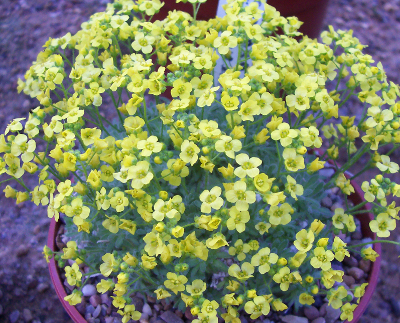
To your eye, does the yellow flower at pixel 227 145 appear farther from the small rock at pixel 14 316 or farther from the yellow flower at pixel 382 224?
the small rock at pixel 14 316

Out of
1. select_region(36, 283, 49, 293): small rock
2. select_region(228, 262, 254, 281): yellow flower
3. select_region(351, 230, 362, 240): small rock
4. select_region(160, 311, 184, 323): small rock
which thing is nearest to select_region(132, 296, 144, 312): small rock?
select_region(160, 311, 184, 323): small rock

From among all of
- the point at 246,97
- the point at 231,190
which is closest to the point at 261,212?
the point at 231,190

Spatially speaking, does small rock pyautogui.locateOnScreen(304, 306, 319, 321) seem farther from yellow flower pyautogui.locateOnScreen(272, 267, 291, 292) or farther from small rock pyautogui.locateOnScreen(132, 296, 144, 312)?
small rock pyautogui.locateOnScreen(132, 296, 144, 312)

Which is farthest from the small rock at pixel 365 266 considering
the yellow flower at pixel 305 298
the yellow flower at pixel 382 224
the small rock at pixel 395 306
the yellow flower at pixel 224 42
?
the yellow flower at pixel 224 42

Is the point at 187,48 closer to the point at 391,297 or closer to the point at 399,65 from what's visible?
the point at 391,297

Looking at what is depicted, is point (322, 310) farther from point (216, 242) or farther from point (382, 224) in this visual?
point (216, 242)
